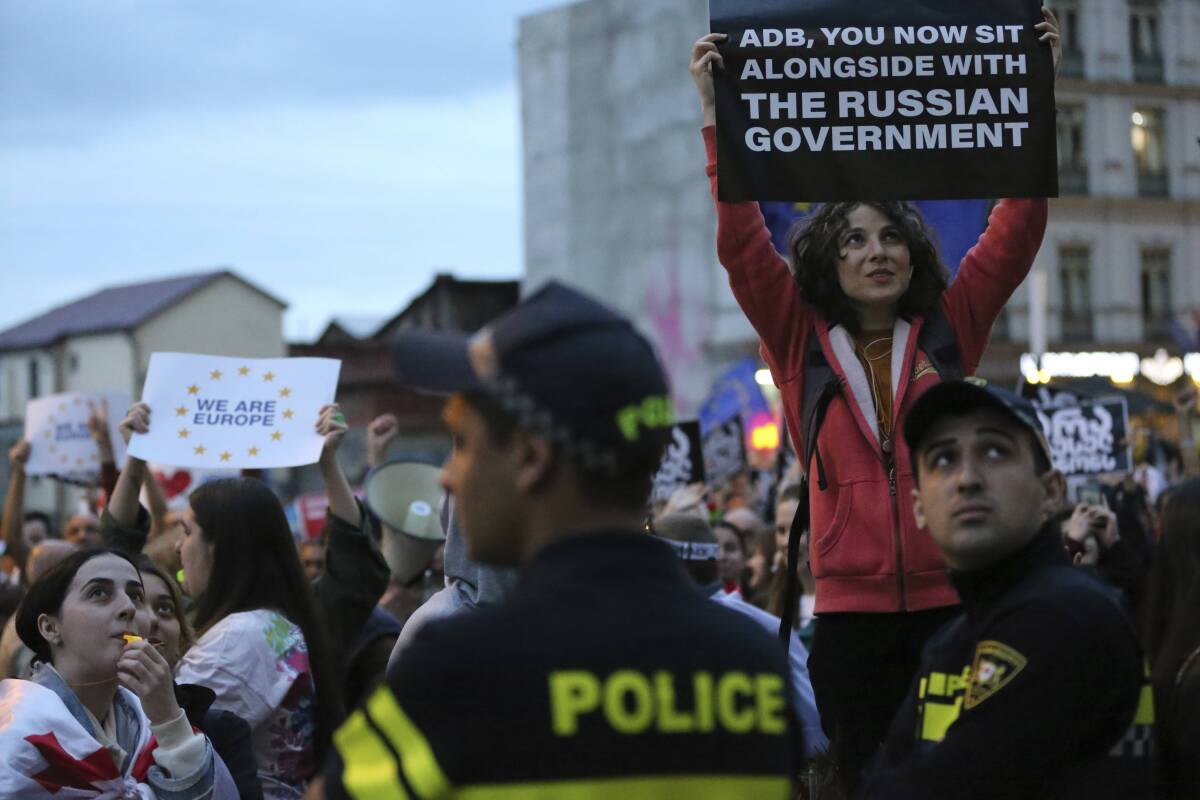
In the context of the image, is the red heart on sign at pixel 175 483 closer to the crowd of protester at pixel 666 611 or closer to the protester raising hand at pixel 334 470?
the protester raising hand at pixel 334 470

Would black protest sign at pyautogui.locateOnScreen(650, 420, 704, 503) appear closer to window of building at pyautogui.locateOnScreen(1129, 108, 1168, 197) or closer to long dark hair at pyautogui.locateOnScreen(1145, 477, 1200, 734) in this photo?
long dark hair at pyautogui.locateOnScreen(1145, 477, 1200, 734)

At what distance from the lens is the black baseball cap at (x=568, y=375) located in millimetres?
2307

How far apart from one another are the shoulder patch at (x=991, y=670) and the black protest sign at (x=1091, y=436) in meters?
7.72

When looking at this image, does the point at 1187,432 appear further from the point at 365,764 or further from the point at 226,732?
the point at 365,764

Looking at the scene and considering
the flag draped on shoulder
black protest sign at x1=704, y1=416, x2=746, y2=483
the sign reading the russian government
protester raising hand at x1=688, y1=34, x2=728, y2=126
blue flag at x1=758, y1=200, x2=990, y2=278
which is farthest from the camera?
black protest sign at x1=704, y1=416, x2=746, y2=483

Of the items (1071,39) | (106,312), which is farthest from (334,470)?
(106,312)

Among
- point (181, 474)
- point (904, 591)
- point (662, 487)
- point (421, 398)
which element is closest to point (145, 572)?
point (904, 591)

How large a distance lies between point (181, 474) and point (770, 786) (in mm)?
12187

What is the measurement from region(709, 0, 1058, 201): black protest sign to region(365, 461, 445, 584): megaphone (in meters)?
3.52

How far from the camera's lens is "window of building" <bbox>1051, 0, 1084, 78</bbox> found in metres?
44.6

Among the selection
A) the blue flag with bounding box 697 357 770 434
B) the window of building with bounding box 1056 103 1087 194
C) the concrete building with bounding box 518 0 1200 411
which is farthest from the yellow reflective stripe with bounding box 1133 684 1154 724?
the window of building with bounding box 1056 103 1087 194

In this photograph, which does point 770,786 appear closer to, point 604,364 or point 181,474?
point 604,364

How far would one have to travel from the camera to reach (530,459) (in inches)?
91.7

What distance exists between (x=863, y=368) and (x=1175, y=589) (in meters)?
0.93
